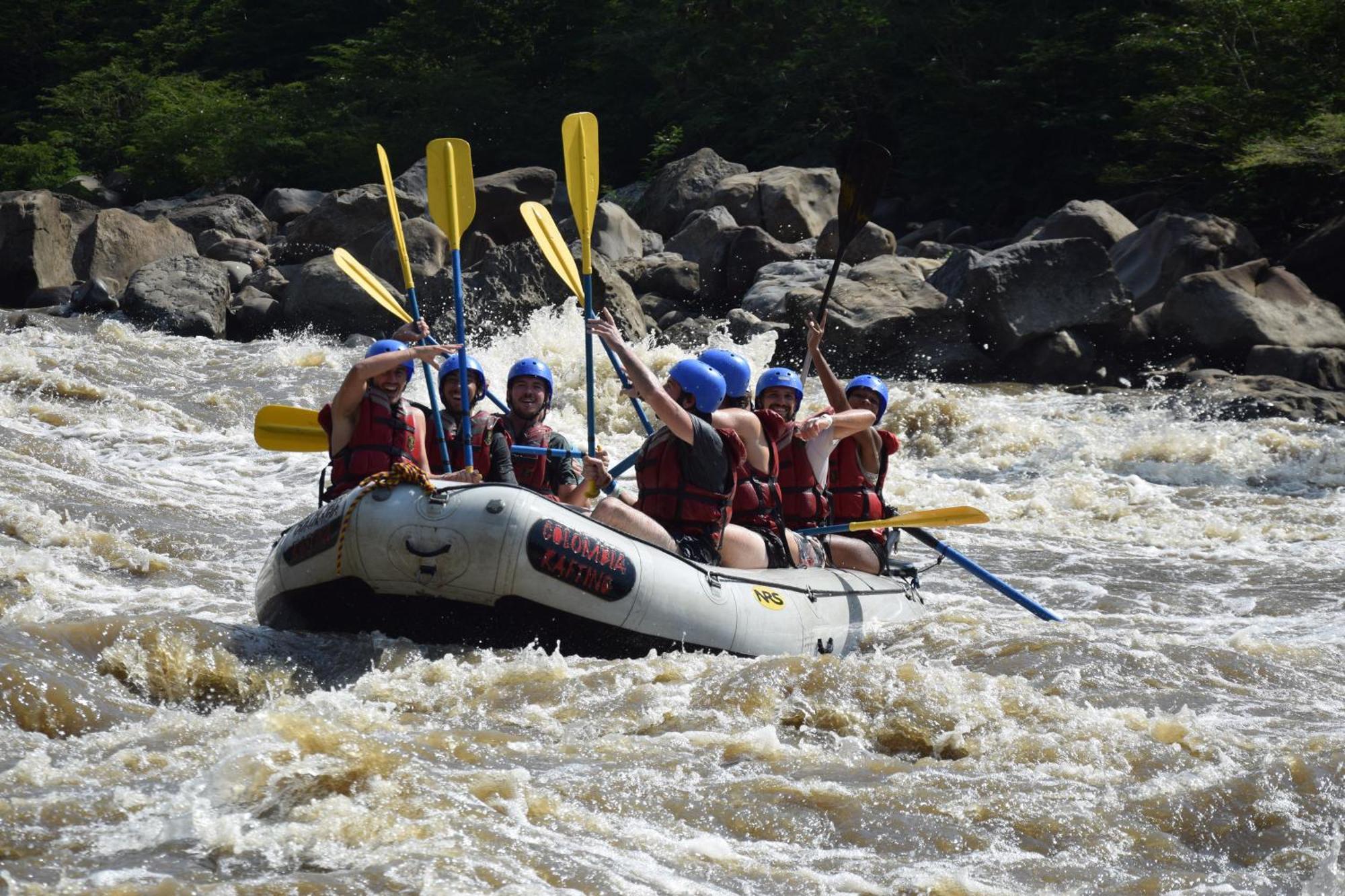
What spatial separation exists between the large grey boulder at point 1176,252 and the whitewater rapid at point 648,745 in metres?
8.22

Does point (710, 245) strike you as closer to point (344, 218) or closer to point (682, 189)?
point (682, 189)

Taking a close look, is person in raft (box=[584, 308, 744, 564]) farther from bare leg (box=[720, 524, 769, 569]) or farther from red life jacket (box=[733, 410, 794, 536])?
red life jacket (box=[733, 410, 794, 536])

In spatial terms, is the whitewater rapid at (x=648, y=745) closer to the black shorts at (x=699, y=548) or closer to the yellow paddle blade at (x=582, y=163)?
the black shorts at (x=699, y=548)

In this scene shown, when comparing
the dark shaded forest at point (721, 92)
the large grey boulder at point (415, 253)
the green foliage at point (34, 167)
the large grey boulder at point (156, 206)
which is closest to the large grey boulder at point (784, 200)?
the dark shaded forest at point (721, 92)

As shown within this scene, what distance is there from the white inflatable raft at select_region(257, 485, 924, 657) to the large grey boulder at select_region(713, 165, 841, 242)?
14.9 m

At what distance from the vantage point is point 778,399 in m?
6.81

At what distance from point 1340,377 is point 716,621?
396 inches

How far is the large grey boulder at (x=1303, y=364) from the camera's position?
13.8 m

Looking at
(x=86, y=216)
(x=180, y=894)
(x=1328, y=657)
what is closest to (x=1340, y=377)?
(x=1328, y=657)

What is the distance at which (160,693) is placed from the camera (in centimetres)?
510

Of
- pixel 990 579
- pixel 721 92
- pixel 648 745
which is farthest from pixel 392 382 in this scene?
pixel 721 92

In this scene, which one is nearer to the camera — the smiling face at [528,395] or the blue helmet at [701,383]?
the blue helmet at [701,383]

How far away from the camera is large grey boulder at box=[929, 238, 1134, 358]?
49.4 feet

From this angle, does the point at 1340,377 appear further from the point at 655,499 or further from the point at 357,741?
the point at 357,741
